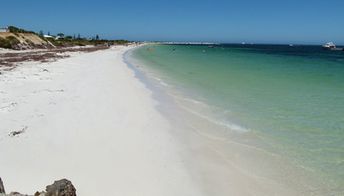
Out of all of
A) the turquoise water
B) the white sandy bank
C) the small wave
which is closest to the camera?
the white sandy bank

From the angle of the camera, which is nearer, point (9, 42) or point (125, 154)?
point (125, 154)

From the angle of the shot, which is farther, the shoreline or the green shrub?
the green shrub

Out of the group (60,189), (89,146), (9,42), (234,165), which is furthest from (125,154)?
(9,42)

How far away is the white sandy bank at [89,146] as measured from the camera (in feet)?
24.3

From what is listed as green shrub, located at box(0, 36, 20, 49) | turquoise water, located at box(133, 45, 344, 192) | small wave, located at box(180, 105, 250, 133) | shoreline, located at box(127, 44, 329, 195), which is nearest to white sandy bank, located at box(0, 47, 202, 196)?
shoreline, located at box(127, 44, 329, 195)

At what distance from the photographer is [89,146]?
9625 mm

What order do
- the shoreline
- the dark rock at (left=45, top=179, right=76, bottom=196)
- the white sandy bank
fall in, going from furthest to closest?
the shoreline, the white sandy bank, the dark rock at (left=45, top=179, right=76, bottom=196)

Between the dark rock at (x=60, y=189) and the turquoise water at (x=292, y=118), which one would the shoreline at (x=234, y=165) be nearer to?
the turquoise water at (x=292, y=118)

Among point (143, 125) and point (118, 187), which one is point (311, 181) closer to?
point (118, 187)

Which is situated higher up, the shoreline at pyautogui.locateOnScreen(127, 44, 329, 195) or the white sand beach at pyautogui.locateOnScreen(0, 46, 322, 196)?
the white sand beach at pyautogui.locateOnScreen(0, 46, 322, 196)

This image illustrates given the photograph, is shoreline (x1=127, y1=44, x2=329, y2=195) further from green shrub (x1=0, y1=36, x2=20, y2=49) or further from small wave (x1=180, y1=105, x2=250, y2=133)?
green shrub (x1=0, y1=36, x2=20, y2=49)

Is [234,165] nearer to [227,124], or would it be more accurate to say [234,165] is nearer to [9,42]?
[227,124]

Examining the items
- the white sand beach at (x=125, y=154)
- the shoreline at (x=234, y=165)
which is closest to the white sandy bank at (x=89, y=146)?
the white sand beach at (x=125, y=154)

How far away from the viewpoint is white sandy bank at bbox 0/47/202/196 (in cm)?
741
